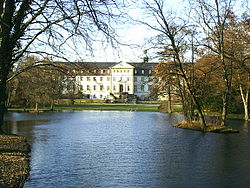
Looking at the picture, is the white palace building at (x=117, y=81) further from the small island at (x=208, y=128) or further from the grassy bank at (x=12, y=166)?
the grassy bank at (x=12, y=166)

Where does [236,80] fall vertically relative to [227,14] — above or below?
below

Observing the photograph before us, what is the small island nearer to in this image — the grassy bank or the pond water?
the pond water

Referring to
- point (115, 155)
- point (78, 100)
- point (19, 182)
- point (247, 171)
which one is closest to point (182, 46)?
point (115, 155)

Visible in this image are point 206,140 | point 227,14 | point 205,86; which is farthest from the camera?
point 205,86

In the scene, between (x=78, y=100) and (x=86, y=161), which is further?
(x=78, y=100)

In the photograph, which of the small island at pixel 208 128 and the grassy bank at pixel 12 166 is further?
the small island at pixel 208 128

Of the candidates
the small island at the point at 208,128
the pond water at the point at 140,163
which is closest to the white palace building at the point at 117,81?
the small island at the point at 208,128

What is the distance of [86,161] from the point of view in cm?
1006

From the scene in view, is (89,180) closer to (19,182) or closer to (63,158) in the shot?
(19,182)

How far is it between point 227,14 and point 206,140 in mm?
8092

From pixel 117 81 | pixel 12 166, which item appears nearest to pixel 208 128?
pixel 12 166

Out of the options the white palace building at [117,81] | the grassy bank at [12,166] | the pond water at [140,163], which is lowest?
the pond water at [140,163]

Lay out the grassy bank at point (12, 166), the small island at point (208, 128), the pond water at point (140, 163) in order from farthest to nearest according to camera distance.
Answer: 1. the small island at point (208, 128)
2. the pond water at point (140, 163)
3. the grassy bank at point (12, 166)

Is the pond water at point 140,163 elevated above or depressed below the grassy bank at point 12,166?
below
